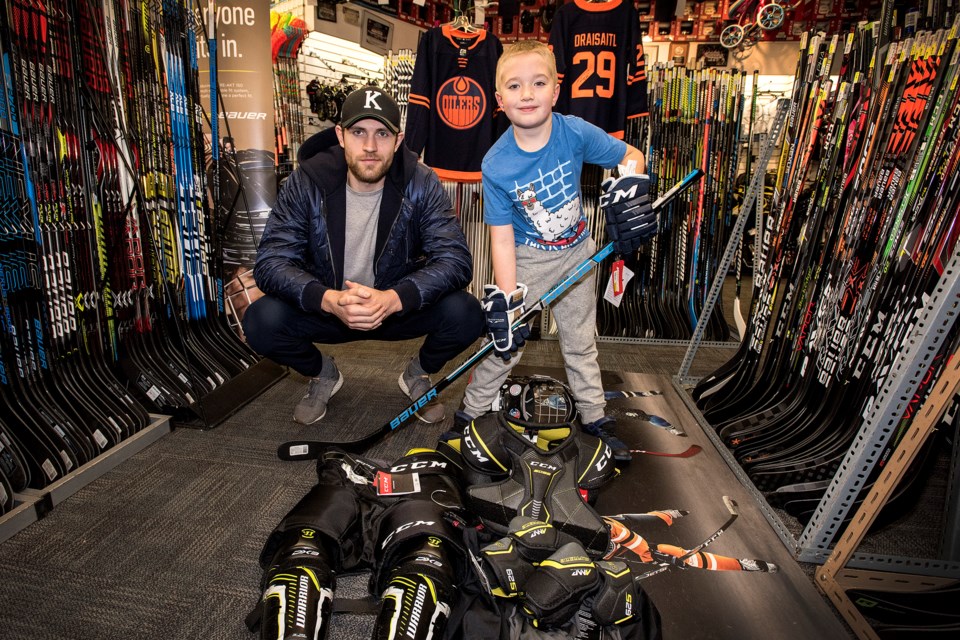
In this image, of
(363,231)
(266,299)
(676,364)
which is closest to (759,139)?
(676,364)

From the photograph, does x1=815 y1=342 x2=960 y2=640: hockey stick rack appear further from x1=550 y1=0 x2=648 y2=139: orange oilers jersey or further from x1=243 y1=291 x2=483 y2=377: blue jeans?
x1=550 y1=0 x2=648 y2=139: orange oilers jersey

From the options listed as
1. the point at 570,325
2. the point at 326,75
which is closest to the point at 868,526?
the point at 570,325

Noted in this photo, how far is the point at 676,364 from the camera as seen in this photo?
3301 millimetres

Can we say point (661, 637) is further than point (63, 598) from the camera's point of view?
No

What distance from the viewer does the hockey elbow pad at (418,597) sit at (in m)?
1.08

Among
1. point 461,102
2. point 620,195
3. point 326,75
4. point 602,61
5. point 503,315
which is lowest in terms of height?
point 503,315

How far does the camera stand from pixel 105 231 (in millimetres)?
2117

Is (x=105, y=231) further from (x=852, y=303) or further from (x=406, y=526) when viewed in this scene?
(x=852, y=303)

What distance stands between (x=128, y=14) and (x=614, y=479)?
2.78 meters

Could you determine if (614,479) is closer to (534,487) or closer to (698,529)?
(698,529)

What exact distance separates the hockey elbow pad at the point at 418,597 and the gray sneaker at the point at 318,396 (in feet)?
3.87

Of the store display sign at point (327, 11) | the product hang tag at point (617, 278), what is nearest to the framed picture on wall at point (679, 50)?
the store display sign at point (327, 11)

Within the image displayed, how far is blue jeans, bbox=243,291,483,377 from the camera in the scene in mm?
2141

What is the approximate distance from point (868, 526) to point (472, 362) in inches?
51.8
